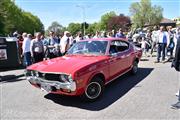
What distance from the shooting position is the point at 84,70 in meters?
6.45

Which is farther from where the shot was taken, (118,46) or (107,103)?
(118,46)

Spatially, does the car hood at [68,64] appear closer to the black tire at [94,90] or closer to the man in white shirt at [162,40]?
the black tire at [94,90]

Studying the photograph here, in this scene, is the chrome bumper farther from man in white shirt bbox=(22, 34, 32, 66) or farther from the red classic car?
man in white shirt bbox=(22, 34, 32, 66)

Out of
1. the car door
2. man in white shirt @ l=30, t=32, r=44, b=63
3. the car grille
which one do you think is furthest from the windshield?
man in white shirt @ l=30, t=32, r=44, b=63

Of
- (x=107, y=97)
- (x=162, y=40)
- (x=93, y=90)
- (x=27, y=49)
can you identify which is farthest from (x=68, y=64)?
(x=162, y=40)

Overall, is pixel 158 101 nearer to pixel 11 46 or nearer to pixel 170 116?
pixel 170 116

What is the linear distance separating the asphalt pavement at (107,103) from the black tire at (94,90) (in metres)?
0.14

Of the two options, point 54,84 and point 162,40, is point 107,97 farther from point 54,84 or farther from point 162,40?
point 162,40

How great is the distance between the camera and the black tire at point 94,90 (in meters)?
6.72

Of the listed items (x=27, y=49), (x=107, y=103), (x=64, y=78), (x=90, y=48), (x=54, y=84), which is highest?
(x=90, y=48)

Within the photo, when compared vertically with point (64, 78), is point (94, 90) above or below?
below

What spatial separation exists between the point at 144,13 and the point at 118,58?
81.7 metres

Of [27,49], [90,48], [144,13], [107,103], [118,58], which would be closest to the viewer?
[107,103]

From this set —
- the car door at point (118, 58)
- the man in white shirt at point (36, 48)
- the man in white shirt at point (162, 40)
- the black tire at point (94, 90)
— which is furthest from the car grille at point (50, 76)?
the man in white shirt at point (162, 40)
